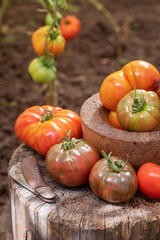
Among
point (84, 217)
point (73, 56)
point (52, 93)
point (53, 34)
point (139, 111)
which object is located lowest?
point (73, 56)

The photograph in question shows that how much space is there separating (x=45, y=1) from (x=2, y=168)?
54.9 inches

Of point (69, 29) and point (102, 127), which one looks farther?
point (69, 29)

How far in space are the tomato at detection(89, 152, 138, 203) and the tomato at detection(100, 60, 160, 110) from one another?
31 centimetres

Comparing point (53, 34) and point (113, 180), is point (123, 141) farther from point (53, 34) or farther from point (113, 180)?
point (53, 34)

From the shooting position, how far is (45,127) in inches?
64.2

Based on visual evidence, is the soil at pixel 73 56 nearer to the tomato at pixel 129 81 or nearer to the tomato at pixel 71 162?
the tomato at pixel 71 162

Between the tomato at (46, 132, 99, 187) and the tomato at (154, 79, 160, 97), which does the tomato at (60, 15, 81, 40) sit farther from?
the tomato at (46, 132, 99, 187)

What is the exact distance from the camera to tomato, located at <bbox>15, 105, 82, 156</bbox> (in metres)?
1.62

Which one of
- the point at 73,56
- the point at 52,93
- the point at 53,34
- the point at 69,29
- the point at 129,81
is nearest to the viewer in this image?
the point at 129,81

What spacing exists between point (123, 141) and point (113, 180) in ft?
0.57

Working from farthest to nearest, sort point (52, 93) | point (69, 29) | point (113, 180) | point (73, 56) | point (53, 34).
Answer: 1. point (73, 56)
2. point (69, 29)
3. point (52, 93)
4. point (53, 34)
5. point (113, 180)

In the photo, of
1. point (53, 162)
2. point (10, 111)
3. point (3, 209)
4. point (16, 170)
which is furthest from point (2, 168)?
point (53, 162)

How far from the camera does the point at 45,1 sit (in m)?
2.23

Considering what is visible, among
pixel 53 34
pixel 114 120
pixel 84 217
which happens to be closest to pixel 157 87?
pixel 114 120
